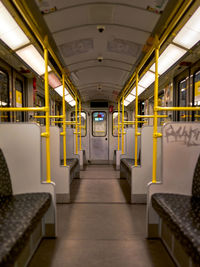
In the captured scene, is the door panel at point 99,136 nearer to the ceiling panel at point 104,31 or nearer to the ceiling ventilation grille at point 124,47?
the ceiling panel at point 104,31

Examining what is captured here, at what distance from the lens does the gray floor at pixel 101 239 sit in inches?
75.1

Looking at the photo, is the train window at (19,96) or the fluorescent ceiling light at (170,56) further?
the train window at (19,96)

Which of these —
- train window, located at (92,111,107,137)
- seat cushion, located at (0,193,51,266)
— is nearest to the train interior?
seat cushion, located at (0,193,51,266)

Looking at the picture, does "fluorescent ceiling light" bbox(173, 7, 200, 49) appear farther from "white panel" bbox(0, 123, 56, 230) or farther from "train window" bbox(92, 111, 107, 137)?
"train window" bbox(92, 111, 107, 137)

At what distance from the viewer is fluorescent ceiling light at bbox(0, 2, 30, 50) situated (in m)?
2.09

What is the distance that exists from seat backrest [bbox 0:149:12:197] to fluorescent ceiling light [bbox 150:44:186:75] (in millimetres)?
2719

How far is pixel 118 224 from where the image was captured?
2680 millimetres

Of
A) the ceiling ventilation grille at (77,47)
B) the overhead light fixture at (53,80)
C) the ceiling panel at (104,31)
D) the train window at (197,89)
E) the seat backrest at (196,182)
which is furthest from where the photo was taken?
the overhead light fixture at (53,80)

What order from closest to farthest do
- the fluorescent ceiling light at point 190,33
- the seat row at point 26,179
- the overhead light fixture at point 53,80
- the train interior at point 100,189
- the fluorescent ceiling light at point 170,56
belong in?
the train interior at point 100,189 → the seat row at point 26,179 → the fluorescent ceiling light at point 190,33 → the fluorescent ceiling light at point 170,56 → the overhead light fixture at point 53,80

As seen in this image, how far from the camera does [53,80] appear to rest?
178 inches

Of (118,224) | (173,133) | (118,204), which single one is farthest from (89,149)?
(173,133)

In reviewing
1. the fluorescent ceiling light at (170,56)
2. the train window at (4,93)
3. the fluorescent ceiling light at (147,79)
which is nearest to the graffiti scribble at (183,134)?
the fluorescent ceiling light at (170,56)

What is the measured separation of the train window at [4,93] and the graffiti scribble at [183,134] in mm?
2822

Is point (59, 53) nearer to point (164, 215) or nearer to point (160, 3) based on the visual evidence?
point (160, 3)
